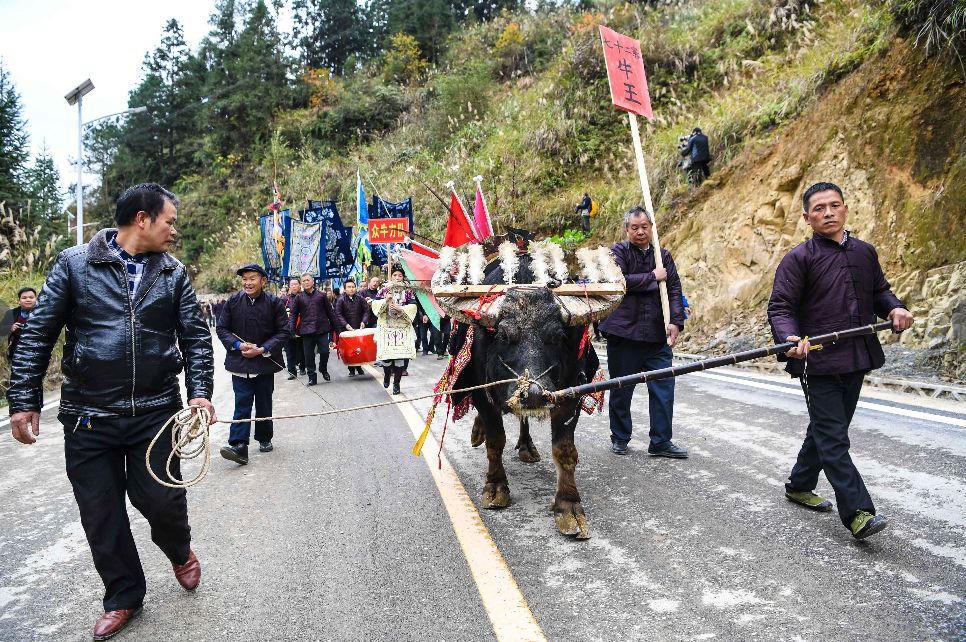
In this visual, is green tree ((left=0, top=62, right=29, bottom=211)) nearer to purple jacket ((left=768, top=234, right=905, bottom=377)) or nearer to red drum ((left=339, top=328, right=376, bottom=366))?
red drum ((left=339, top=328, right=376, bottom=366))

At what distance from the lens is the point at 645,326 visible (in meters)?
5.71

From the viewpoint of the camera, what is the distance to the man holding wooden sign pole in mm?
5625

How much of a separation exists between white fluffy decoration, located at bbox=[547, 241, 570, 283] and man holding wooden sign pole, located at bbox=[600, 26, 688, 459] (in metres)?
1.03

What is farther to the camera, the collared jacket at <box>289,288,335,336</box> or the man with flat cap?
the collared jacket at <box>289,288,335,336</box>

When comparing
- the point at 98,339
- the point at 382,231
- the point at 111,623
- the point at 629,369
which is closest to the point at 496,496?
the point at 629,369

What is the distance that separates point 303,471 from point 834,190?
15.9 feet

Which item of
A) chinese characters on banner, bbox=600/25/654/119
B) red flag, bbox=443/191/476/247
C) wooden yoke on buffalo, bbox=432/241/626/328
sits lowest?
wooden yoke on buffalo, bbox=432/241/626/328

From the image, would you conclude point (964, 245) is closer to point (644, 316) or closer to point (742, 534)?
point (644, 316)

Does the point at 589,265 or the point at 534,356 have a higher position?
the point at 589,265

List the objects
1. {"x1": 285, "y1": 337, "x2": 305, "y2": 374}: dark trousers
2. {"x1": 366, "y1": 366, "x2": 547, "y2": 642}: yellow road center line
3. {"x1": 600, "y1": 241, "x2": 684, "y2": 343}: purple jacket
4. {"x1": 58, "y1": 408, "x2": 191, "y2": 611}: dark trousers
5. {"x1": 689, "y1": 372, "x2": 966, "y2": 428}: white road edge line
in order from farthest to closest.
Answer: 1. {"x1": 285, "y1": 337, "x2": 305, "y2": 374}: dark trousers
2. {"x1": 689, "y1": 372, "x2": 966, "y2": 428}: white road edge line
3. {"x1": 600, "y1": 241, "x2": 684, "y2": 343}: purple jacket
4. {"x1": 58, "y1": 408, "x2": 191, "y2": 611}: dark trousers
5. {"x1": 366, "y1": 366, "x2": 547, "y2": 642}: yellow road center line

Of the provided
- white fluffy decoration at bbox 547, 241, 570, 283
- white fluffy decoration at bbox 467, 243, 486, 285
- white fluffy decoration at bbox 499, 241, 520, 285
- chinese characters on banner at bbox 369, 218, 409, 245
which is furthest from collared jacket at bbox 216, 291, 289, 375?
chinese characters on banner at bbox 369, 218, 409, 245

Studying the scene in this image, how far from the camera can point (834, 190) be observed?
12.5ft

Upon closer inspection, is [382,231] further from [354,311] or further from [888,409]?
[888,409]

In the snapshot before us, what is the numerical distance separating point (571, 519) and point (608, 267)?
182 centimetres
